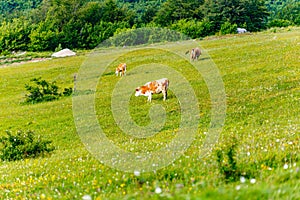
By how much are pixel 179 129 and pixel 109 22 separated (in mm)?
110798

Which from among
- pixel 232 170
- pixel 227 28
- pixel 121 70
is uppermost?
pixel 232 170

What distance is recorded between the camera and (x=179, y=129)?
1772cm

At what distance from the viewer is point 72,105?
3238cm

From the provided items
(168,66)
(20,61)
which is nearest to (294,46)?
(168,66)

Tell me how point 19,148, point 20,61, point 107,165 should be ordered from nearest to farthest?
point 107,165
point 19,148
point 20,61

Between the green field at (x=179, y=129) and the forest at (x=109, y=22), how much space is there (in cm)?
5943

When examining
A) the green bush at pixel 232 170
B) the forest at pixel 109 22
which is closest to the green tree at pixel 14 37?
the forest at pixel 109 22

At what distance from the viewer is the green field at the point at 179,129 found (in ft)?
23.0

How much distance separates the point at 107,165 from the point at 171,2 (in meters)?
125

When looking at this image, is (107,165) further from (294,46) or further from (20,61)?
(20,61)

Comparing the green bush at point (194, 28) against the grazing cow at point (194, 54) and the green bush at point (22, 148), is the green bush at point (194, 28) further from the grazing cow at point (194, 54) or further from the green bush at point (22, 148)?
the green bush at point (22, 148)

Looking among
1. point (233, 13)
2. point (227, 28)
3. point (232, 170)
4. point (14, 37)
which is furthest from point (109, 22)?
point (232, 170)

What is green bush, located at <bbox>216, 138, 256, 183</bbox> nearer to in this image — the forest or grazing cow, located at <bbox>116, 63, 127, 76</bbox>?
grazing cow, located at <bbox>116, 63, 127, 76</bbox>

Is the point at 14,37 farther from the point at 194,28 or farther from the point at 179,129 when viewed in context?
the point at 179,129
